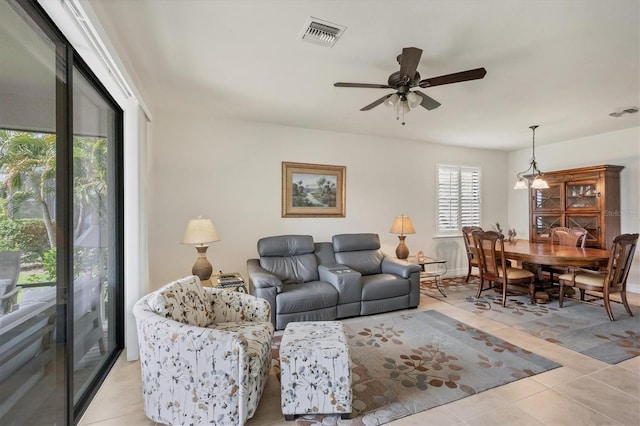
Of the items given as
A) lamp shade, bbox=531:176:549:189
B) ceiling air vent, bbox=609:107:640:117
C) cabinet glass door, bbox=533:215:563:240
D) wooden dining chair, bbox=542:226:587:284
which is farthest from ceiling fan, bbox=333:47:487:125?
cabinet glass door, bbox=533:215:563:240

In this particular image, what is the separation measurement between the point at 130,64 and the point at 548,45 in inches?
→ 137

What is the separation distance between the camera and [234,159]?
4.27m

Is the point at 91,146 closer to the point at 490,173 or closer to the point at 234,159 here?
the point at 234,159

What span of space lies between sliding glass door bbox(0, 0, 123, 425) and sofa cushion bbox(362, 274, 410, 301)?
2.75 metres

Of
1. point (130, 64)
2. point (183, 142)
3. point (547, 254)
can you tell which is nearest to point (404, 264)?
point (547, 254)

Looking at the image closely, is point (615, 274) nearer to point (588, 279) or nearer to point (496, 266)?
point (588, 279)

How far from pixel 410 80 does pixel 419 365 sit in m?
2.43

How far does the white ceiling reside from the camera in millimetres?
1954

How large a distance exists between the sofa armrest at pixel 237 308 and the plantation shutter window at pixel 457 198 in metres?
4.39

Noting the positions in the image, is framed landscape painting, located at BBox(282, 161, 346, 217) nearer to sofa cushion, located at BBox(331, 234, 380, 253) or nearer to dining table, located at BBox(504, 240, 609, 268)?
sofa cushion, located at BBox(331, 234, 380, 253)

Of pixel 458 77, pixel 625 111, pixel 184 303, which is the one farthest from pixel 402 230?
pixel 184 303

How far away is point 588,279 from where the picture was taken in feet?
12.4

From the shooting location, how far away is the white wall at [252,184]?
3912 millimetres

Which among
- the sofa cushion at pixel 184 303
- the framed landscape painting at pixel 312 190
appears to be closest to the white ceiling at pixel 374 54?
the framed landscape painting at pixel 312 190
